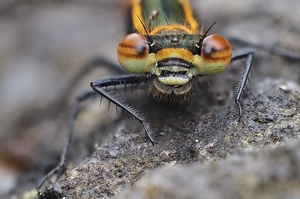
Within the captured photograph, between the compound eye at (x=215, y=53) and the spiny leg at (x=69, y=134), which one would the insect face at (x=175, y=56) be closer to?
the compound eye at (x=215, y=53)

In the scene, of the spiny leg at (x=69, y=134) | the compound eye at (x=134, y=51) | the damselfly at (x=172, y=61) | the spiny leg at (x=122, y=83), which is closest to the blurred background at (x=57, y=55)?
the spiny leg at (x=69, y=134)

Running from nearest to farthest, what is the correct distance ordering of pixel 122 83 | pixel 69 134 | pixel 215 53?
pixel 215 53, pixel 122 83, pixel 69 134

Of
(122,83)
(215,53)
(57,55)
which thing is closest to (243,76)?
(215,53)

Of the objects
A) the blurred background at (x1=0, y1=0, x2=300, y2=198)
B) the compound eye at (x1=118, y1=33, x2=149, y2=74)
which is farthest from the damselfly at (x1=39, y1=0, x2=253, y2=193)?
the blurred background at (x1=0, y1=0, x2=300, y2=198)

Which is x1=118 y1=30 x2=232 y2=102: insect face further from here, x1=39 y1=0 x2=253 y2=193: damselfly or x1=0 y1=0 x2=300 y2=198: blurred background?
x1=0 y1=0 x2=300 y2=198: blurred background

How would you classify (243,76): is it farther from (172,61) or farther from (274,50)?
(274,50)

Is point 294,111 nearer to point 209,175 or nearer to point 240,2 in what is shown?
point 209,175
